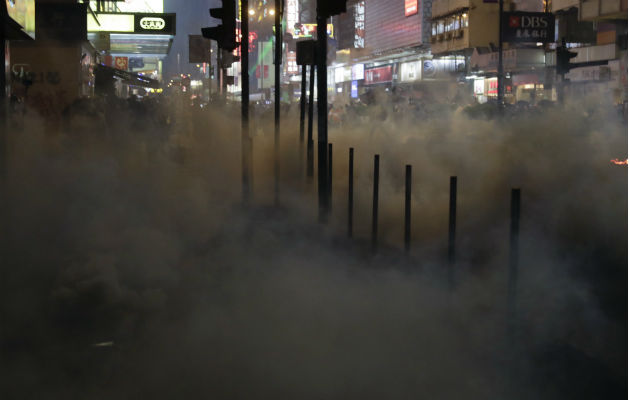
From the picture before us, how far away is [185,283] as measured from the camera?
588cm

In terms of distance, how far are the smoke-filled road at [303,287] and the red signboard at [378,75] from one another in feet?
231

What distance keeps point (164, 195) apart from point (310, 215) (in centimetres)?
200

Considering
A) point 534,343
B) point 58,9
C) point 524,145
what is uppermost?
point 58,9

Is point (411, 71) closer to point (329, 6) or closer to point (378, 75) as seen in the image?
point (378, 75)

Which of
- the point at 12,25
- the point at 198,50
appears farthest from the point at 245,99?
the point at 198,50

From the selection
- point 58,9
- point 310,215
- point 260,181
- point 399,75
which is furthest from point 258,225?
point 399,75

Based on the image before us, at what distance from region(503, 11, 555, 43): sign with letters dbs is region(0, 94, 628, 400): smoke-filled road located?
1795 centimetres

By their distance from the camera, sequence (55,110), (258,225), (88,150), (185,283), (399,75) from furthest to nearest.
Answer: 1. (399,75)
2. (55,110)
3. (88,150)
4. (258,225)
5. (185,283)

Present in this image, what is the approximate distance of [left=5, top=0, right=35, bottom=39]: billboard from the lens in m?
9.41

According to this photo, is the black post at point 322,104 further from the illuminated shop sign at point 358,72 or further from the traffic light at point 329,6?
the illuminated shop sign at point 358,72

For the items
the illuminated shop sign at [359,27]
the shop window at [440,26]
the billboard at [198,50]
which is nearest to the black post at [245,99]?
the billboard at [198,50]

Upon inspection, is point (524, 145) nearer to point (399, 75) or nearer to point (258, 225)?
point (258, 225)

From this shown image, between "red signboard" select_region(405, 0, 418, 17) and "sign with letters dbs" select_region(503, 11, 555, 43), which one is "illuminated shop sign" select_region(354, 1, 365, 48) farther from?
"sign with letters dbs" select_region(503, 11, 555, 43)

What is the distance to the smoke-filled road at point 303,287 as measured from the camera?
4.07m
